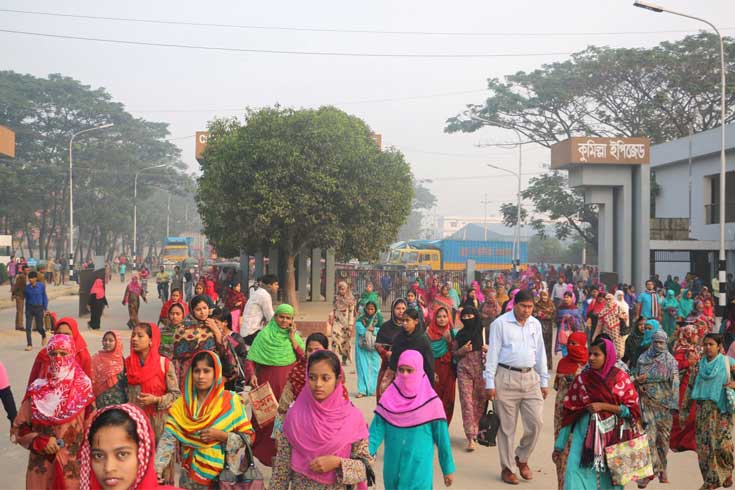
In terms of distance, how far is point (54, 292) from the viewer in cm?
3759

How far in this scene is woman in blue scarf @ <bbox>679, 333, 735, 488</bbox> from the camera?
6.94 metres

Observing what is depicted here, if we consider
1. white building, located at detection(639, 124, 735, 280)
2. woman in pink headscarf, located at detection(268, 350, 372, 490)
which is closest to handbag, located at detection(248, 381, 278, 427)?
woman in pink headscarf, located at detection(268, 350, 372, 490)

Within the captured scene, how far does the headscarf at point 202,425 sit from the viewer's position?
443cm

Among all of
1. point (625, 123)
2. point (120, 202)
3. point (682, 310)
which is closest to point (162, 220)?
point (120, 202)

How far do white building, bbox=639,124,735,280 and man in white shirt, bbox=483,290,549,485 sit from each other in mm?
21478

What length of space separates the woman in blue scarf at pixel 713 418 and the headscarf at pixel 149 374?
14.3 ft

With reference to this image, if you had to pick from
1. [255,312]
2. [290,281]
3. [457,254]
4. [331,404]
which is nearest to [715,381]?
[331,404]

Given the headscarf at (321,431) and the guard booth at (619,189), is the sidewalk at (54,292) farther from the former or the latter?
the headscarf at (321,431)

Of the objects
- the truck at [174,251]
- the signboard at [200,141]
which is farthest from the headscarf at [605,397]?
the truck at [174,251]

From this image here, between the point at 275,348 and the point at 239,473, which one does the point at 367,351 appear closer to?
the point at 275,348

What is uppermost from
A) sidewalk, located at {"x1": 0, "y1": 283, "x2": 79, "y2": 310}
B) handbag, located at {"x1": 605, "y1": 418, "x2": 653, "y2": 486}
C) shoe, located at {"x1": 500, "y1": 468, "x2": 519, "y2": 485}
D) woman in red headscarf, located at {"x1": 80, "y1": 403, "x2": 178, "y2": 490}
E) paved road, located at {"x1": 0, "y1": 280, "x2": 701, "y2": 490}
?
woman in red headscarf, located at {"x1": 80, "y1": 403, "x2": 178, "y2": 490}

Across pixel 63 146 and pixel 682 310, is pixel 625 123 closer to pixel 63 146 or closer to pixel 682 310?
pixel 682 310

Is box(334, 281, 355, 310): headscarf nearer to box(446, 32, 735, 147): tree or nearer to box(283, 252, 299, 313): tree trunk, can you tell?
box(283, 252, 299, 313): tree trunk

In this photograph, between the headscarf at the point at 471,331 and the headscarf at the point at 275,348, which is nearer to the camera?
the headscarf at the point at 275,348
